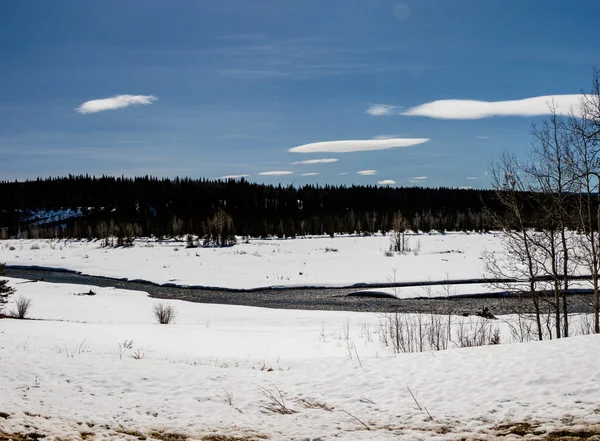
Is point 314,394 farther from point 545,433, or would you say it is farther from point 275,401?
point 545,433

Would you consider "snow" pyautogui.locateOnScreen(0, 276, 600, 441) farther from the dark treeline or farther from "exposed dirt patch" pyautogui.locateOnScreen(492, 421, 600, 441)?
the dark treeline

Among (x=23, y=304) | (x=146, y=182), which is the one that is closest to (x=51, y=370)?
(x=23, y=304)

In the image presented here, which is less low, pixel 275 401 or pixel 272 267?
pixel 275 401

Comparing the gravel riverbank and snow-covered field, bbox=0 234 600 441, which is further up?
snow-covered field, bbox=0 234 600 441

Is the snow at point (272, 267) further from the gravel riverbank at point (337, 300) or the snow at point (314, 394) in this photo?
the snow at point (314, 394)

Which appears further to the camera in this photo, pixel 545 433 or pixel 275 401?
pixel 275 401

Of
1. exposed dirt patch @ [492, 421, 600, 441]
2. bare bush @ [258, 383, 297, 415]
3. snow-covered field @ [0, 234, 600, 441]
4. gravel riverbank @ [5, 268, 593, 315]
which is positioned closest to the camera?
exposed dirt patch @ [492, 421, 600, 441]

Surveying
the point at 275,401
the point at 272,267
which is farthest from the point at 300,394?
the point at 272,267

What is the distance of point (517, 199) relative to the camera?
17.2 m

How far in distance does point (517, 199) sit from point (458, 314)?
695 cm

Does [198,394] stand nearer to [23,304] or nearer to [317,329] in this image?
[317,329]

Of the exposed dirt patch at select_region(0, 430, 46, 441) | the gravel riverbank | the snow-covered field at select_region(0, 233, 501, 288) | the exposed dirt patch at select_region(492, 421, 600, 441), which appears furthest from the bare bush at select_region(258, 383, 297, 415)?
the snow-covered field at select_region(0, 233, 501, 288)

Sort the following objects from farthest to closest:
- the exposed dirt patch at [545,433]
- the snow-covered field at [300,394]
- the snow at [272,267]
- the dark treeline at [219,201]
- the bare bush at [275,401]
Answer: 1. the dark treeline at [219,201]
2. the snow at [272,267]
3. the bare bush at [275,401]
4. the snow-covered field at [300,394]
5. the exposed dirt patch at [545,433]

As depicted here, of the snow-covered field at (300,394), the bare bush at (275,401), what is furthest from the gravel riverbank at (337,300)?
the bare bush at (275,401)
